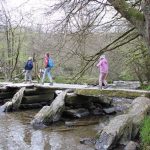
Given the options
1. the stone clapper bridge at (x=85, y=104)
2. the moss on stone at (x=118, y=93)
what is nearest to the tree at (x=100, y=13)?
the stone clapper bridge at (x=85, y=104)

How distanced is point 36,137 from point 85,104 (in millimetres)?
6933

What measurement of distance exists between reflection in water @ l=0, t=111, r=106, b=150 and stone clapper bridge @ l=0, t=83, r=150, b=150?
62 cm

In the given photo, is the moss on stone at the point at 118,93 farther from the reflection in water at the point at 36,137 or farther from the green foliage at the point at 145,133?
the green foliage at the point at 145,133

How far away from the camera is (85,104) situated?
19312 mm

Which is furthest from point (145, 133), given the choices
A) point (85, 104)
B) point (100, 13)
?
point (85, 104)

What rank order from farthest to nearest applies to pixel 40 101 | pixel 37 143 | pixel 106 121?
1. pixel 40 101
2. pixel 106 121
3. pixel 37 143

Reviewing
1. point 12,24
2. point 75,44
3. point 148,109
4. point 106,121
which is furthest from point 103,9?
point 12,24

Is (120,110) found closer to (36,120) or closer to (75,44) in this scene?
(36,120)

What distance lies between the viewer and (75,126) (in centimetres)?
1484

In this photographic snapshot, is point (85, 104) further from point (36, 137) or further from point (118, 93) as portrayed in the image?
point (36, 137)

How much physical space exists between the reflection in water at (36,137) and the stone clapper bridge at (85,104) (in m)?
0.62

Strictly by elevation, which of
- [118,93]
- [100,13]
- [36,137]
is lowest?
[36,137]

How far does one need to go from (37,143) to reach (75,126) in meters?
3.23

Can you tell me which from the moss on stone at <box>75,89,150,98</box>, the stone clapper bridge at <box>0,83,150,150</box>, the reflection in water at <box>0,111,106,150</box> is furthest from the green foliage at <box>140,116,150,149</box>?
the moss on stone at <box>75,89,150,98</box>
